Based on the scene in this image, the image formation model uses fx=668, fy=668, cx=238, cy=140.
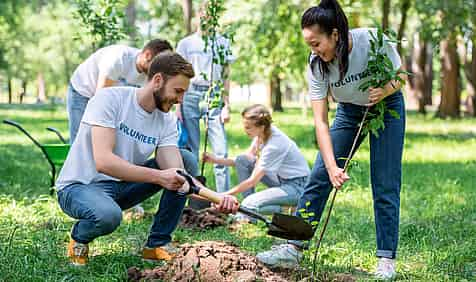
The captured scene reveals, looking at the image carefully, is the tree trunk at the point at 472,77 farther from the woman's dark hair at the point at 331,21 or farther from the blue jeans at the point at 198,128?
the woman's dark hair at the point at 331,21

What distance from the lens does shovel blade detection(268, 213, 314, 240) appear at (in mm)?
3812

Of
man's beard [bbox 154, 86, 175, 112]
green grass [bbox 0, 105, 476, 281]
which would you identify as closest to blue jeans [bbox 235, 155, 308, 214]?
green grass [bbox 0, 105, 476, 281]

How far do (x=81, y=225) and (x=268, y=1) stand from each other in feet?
33.9

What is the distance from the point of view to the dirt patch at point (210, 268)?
11.3ft

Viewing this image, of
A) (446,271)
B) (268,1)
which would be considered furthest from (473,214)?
(268,1)

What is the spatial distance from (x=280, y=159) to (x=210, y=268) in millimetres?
1935

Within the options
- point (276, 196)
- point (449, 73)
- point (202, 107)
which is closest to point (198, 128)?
point (202, 107)

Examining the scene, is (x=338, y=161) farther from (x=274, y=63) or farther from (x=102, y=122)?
(x=274, y=63)

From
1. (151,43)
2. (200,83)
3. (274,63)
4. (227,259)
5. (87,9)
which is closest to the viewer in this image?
(227,259)

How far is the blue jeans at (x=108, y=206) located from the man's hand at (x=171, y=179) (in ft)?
0.70

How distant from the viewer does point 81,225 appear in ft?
12.7

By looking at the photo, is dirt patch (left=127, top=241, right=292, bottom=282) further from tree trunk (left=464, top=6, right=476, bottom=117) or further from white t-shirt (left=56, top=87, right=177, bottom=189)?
tree trunk (left=464, top=6, right=476, bottom=117)

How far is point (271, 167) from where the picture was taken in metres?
5.26

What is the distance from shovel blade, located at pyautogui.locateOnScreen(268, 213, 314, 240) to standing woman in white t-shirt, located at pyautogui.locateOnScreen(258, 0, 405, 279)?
0.54ft
